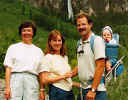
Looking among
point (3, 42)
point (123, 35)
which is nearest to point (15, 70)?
point (3, 42)

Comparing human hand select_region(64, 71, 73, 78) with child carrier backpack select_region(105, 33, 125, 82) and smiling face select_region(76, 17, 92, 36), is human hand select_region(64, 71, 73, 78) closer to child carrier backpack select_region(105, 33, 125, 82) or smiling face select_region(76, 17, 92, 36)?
smiling face select_region(76, 17, 92, 36)

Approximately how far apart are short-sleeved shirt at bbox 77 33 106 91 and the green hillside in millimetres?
2562

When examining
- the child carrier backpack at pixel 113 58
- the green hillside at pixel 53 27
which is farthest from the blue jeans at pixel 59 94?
the green hillside at pixel 53 27

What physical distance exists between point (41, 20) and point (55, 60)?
51.1 feet

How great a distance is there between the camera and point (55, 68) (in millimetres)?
3668

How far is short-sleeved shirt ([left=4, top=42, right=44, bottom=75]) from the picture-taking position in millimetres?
3840

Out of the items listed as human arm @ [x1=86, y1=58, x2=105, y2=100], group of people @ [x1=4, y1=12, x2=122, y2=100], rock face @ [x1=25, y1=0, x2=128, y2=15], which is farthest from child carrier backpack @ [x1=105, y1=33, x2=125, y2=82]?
rock face @ [x1=25, y1=0, x2=128, y2=15]

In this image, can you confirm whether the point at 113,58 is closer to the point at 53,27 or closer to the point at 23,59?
the point at 23,59

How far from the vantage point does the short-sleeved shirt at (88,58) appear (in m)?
3.32

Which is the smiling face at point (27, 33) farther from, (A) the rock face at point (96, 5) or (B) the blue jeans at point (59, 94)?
(A) the rock face at point (96, 5)

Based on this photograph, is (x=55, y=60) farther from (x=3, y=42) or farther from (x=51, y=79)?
(x=3, y=42)

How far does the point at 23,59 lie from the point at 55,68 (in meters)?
0.42

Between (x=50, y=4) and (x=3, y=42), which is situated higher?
(x=50, y=4)

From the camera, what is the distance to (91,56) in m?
3.37
